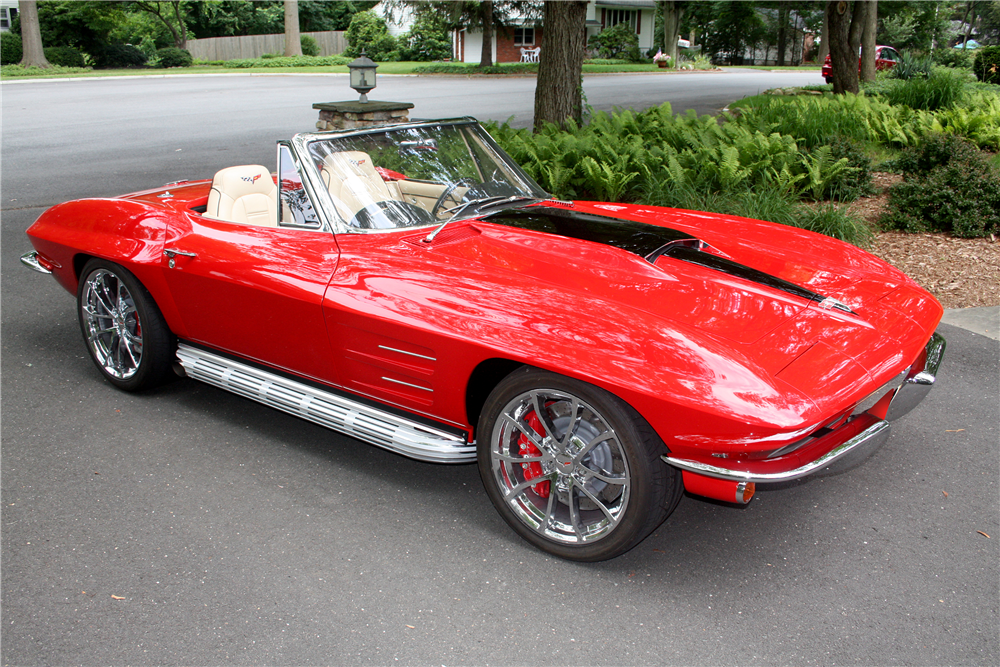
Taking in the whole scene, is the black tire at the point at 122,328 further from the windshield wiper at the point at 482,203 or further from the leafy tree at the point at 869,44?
the leafy tree at the point at 869,44

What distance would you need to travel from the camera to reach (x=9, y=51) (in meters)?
35.4

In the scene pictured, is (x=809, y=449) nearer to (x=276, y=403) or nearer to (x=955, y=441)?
(x=955, y=441)

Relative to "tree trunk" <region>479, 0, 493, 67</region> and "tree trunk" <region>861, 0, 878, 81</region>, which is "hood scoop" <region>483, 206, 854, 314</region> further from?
"tree trunk" <region>479, 0, 493, 67</region>

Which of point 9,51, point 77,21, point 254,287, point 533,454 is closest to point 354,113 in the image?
point 254,287

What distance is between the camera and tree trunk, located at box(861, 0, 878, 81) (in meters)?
16.5

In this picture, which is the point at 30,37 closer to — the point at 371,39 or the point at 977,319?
the point at 371,39

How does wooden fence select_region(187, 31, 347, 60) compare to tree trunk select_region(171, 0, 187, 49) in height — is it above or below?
below

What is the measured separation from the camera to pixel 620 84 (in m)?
27.0

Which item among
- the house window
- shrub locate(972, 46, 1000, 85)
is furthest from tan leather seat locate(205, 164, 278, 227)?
the house window

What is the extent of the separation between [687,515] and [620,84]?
85.0 feet

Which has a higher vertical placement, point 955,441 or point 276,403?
point 276,403

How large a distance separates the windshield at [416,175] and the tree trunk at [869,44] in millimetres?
15533

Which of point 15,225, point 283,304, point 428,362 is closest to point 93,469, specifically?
point 283,304

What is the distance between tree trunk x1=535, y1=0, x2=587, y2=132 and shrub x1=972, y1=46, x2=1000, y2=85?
19.4 m
